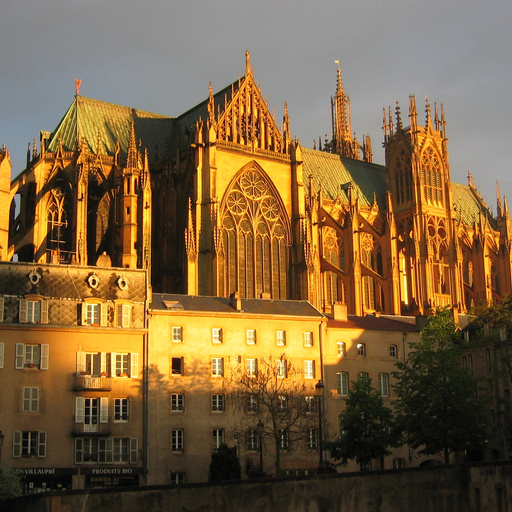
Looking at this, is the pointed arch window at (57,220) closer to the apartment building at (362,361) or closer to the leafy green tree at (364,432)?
the apartment building at (362,361)

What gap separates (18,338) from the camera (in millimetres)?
50312

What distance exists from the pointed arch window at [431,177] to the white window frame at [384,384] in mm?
41292

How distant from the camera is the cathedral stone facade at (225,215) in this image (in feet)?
239

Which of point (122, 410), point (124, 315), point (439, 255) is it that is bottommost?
point (122, 410)

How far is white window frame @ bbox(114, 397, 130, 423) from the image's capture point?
50938 millimetres

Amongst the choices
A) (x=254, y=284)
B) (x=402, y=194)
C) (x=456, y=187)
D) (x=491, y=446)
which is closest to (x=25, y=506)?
Answer: (x=491, y=446)

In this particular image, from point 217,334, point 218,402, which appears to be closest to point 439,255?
point 217,334

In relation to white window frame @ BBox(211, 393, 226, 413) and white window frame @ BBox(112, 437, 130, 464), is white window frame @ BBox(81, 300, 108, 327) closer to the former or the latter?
white window frame @ BBox(112, 437, 130, 464)

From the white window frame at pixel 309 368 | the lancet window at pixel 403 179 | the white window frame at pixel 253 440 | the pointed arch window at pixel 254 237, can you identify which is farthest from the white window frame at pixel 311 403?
the lancet window at pixel 403 179

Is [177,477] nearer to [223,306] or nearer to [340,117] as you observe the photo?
[223,306]

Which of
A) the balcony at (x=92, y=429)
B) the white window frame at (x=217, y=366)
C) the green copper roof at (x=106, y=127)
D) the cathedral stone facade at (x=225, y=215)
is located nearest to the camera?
the balcony at (x=92, y=429)

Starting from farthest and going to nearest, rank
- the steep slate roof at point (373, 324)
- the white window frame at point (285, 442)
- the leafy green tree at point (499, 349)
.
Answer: the steep slate roof at point (373, 324)
the leafy green tree at point (499, 349)
the white window frame at point (285, 442)

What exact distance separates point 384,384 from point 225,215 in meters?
22.9

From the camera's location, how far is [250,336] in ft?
185
